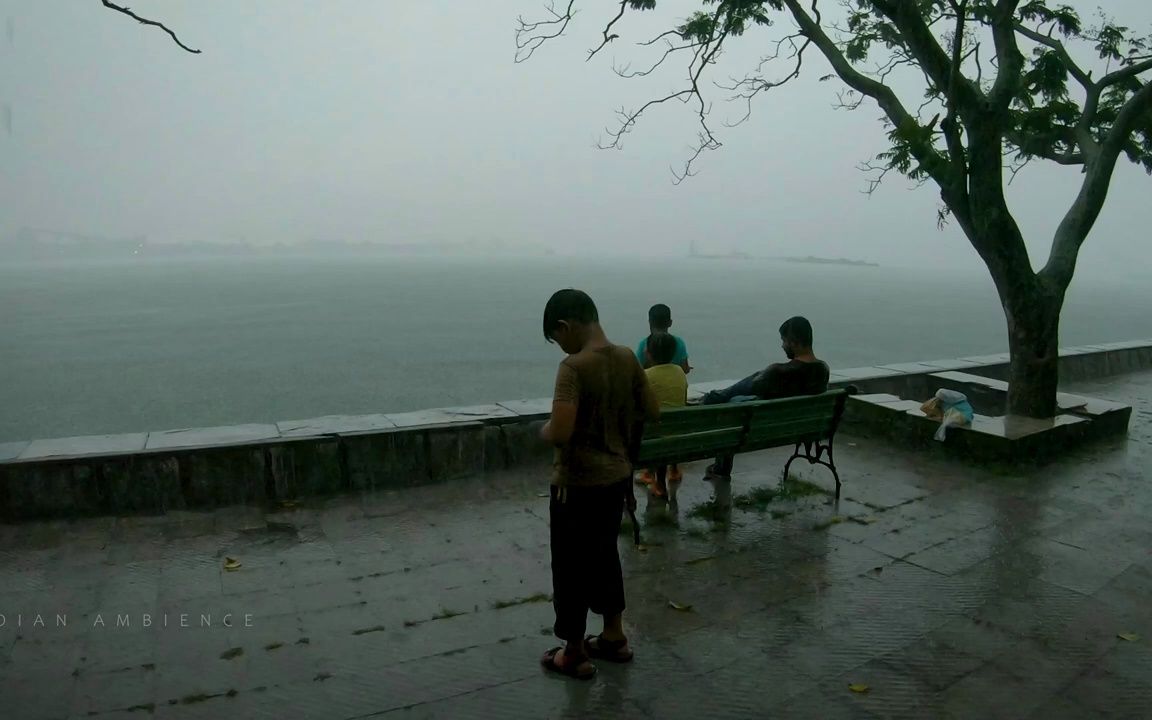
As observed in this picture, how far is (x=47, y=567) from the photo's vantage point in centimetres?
468

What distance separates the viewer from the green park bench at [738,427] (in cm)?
541

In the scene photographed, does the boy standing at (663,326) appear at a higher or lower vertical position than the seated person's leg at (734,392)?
higher

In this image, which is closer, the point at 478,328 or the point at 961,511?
the point at 961,511

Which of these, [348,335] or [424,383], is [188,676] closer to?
[424,383]

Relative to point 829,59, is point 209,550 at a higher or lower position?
lower

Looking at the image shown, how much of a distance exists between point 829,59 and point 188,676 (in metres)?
8.41

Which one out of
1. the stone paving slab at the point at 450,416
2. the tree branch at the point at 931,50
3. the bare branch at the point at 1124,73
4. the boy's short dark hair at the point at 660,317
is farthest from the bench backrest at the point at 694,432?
the bare branch at the point at 1124,73

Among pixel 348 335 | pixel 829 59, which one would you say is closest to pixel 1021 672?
pixel 829 59

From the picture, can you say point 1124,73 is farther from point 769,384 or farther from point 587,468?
point 587,468

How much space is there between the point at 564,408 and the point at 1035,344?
22.8ft

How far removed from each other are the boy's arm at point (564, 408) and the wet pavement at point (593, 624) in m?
1.09

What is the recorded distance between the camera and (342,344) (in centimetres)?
9275

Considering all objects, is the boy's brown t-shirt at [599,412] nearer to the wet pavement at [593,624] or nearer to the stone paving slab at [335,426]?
the wet pavement at [593,624]

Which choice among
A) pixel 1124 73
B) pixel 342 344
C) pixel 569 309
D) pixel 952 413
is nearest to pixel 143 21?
pixel 569 309
